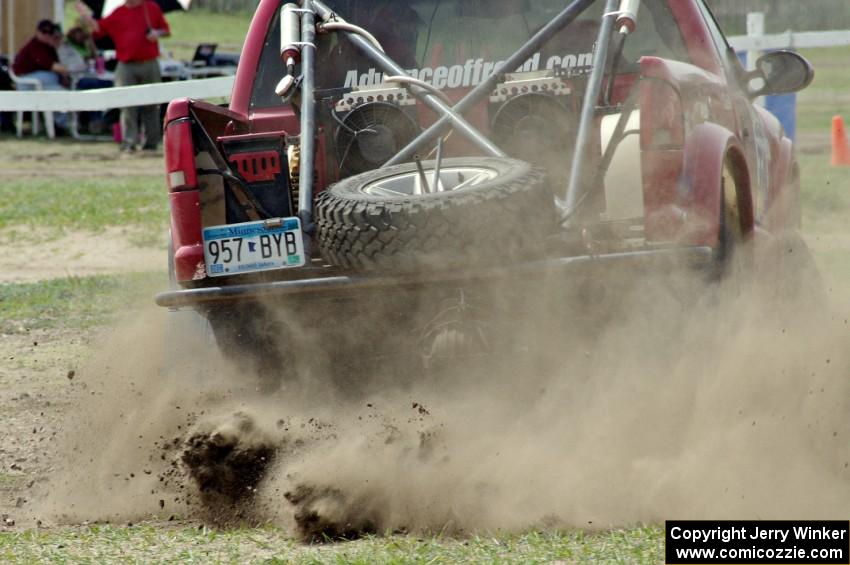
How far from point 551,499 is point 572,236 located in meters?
0.98

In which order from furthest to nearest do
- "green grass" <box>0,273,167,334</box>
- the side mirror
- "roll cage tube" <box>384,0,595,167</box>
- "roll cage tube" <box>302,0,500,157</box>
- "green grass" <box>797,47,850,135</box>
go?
"green grass" <box>797,47,850,135</box>, "green grass" <box>0,273,167,334</box>, the side mirror, "roll cage tube" <box>384,0,595,167</box>, "roll cage tube" <box>302,0,500,157</box>

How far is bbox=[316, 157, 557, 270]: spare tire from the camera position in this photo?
13.6 ft

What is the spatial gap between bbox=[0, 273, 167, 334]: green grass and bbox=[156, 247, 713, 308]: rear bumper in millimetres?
3538

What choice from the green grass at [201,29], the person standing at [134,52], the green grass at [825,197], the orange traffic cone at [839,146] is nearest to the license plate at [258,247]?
the green grass at [825,197]

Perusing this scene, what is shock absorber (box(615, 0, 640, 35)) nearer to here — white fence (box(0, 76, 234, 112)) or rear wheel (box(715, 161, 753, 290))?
rear wheel (box(715, 161, 753, 290))

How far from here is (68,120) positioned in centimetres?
2039

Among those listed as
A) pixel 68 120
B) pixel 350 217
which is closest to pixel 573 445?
pixel 350 217

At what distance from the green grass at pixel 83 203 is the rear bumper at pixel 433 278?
7.23 meters

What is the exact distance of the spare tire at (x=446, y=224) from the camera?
163 inches

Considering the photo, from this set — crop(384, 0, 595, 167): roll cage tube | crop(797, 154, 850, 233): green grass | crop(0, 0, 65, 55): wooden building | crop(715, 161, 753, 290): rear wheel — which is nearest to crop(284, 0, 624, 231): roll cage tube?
crop(384, 0, 595, 167): roll cage tube

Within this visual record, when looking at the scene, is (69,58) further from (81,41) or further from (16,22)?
(16,22)

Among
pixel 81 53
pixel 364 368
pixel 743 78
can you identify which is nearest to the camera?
pixel 364 368

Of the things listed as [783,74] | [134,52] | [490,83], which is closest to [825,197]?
[783,74]

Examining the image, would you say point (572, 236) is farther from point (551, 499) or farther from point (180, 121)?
point (180, 121)
